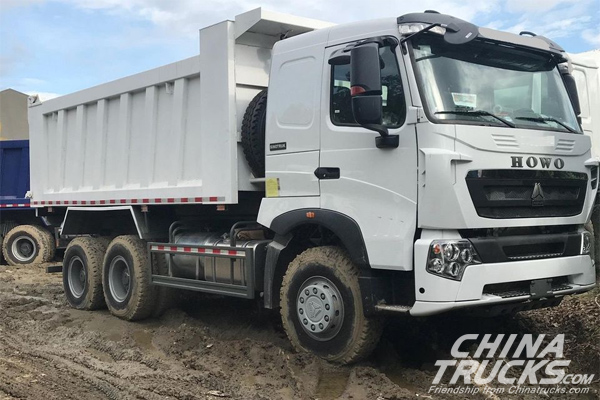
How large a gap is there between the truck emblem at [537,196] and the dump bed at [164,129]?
8.75ft

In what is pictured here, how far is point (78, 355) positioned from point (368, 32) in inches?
162

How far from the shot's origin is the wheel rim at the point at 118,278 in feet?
27.1

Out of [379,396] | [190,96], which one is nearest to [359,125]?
[379,396]

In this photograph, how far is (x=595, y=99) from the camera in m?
10.7

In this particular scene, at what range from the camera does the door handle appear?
5.53 meters

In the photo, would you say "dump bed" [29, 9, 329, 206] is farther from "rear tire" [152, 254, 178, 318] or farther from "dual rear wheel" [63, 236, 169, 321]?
"rear tire" [152, 254, 178, 318]

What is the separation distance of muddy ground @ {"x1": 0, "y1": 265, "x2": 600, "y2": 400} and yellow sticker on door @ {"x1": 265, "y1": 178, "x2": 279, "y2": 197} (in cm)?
141

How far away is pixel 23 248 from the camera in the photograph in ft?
49.0

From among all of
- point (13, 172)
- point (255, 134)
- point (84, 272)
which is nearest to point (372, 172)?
point (255, 134)

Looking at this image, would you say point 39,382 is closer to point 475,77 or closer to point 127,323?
point 127,323

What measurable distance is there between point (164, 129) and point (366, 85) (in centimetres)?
341

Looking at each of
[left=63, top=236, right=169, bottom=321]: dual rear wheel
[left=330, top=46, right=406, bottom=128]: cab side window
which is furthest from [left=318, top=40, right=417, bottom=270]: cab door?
[left=63, top=236, right=169, bottom=321]: dual rear wheel

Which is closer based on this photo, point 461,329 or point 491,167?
point 491,167

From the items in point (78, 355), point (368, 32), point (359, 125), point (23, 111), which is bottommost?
point (78, 355)
